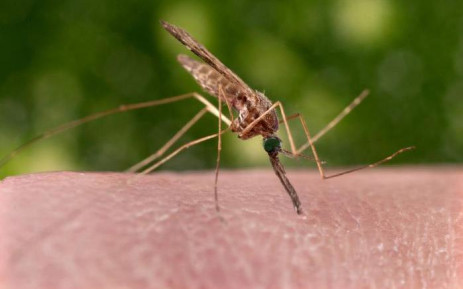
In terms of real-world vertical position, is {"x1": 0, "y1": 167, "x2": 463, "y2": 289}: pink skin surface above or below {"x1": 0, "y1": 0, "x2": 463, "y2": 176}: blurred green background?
below

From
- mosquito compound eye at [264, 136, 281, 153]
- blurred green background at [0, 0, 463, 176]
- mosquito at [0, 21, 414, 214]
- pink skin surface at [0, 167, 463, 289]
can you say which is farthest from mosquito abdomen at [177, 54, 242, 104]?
blurred green background at [0, 0, 463, 176]

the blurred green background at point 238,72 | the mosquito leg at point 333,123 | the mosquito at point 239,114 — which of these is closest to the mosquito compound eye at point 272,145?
the mosquito at point 239,114

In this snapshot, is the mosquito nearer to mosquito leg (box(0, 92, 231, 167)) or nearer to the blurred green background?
mosquito leg (box(0, 92, 231, 167))

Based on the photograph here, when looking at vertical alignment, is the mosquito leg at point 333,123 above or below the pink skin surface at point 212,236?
above

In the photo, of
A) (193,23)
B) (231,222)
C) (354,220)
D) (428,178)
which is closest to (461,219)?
(354,220)

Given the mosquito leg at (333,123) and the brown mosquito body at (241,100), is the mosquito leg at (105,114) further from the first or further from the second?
the mosquito leg at (333,123)

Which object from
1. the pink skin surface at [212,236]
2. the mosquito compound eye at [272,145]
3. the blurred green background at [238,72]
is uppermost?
the blurred green background at [238,72]
